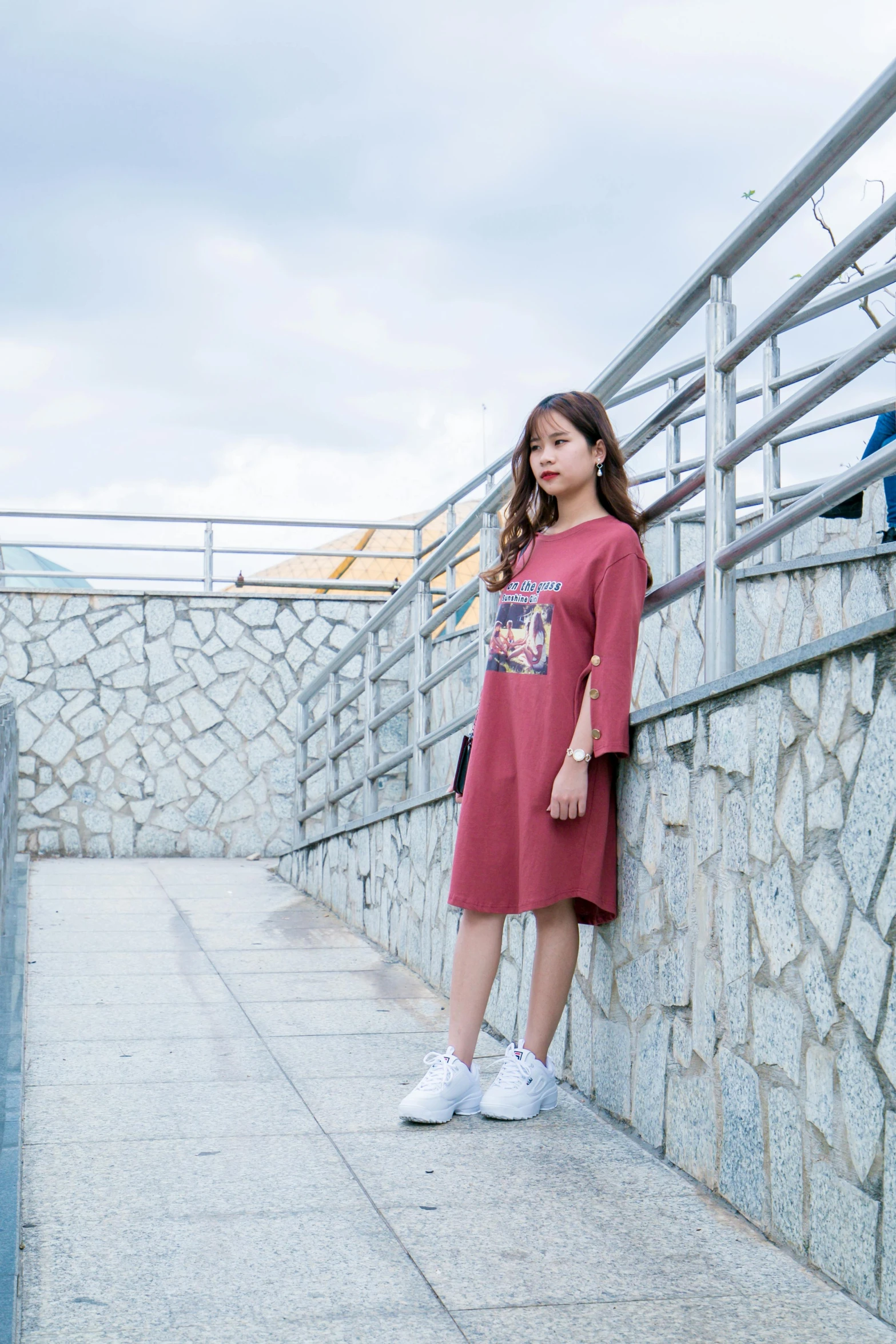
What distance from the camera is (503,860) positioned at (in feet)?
9.78

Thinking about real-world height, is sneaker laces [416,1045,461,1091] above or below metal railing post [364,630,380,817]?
below

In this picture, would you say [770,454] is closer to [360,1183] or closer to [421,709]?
[421,709]

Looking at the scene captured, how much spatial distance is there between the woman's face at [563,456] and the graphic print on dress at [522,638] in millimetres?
291

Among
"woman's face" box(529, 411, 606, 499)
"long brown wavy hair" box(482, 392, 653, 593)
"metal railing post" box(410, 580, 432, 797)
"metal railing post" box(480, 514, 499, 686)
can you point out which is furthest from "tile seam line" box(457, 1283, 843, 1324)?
"metal railing post" box(410, 580, 432, 797)

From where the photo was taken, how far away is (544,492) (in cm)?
314

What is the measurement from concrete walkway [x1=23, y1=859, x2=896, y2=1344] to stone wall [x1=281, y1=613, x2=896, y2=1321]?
0.37ft

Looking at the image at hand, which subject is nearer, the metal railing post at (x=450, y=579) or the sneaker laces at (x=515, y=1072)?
the sneaker laces at (x=515, y=1072)

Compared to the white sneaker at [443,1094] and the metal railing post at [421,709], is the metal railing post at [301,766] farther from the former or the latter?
the white sneaker at [443,1094]

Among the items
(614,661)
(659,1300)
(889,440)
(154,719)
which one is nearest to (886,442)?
(889,440)

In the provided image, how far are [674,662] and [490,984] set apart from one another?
290 cm

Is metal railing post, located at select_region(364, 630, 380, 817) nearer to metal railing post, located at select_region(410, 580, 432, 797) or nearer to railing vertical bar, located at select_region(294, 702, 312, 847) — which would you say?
metal railing post, located at select_region(410, 580, 432, 797)

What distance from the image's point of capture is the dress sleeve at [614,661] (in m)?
2.78

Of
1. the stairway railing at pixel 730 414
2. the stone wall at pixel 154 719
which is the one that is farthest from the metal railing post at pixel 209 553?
the stairway railing at pixel 730 414

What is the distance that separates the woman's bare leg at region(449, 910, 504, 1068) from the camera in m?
3.00
